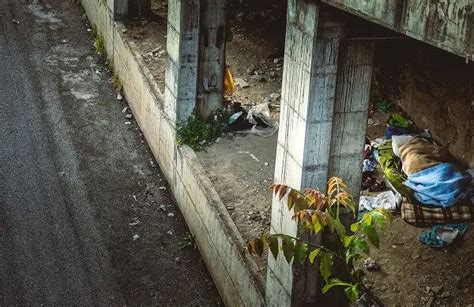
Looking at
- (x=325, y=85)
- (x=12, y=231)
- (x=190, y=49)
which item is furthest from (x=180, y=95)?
(x=325, y=85)

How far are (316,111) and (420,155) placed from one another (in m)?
3.28

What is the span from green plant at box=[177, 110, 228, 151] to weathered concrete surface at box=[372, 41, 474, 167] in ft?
8.80

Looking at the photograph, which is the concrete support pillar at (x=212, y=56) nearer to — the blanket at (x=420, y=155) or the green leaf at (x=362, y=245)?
the blanket at (x=420, y=155)

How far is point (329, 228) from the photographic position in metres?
6.10

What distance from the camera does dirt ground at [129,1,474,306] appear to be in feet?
23.5

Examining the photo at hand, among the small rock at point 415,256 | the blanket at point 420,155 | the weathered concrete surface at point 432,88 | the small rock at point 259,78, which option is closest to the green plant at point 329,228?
the small rock at point 415,256

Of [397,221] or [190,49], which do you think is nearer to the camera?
[397,221]

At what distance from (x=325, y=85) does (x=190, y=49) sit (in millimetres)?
4137

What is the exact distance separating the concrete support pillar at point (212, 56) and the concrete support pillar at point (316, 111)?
3513 millimetres

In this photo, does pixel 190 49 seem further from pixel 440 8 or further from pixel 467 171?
pixel 440 8

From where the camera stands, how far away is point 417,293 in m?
7.06

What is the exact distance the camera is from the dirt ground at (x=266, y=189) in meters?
7.16

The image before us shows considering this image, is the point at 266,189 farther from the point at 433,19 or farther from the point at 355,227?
the point at 433,19

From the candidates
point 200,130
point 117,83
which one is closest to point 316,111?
point 200,130
